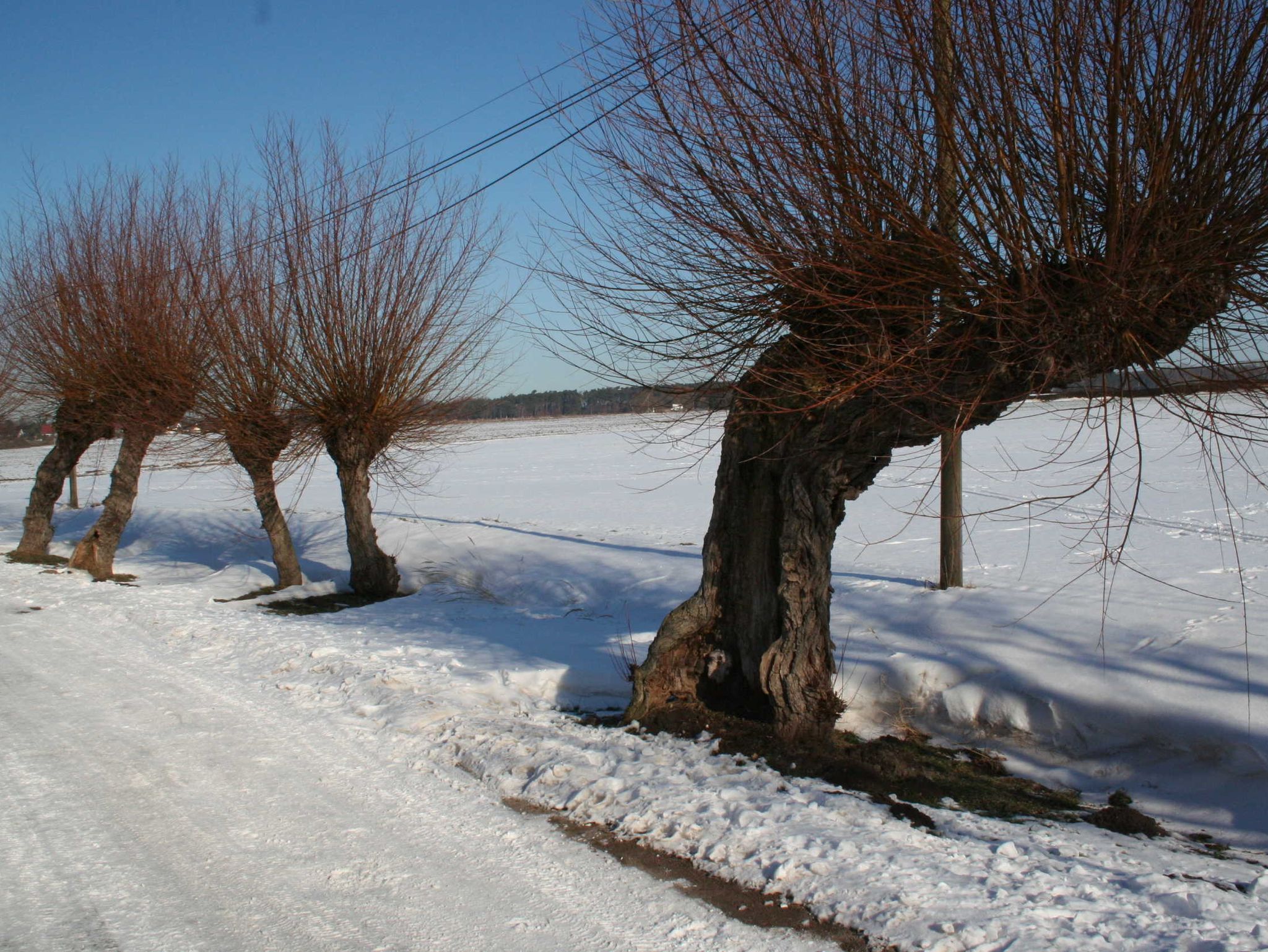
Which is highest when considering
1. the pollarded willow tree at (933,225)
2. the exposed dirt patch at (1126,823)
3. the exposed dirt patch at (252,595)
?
the pollarded willow tree at (933,225)

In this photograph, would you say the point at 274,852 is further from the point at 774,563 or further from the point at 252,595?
the point at 252,595

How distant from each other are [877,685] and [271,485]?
8.22 m

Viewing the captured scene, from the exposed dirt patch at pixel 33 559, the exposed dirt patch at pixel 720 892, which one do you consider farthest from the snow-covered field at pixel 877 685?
the exposed dirt patch at pixel 33 559

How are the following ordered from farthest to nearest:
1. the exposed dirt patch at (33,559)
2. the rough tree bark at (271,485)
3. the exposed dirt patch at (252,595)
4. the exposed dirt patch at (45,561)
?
the exposed dirt patch at (33,559) < the exposed dirt patch at (45,561) < the rough tree bark at (271,485) < the exposed dirt patch at (252,595)

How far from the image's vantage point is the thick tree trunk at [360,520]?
1112 cm

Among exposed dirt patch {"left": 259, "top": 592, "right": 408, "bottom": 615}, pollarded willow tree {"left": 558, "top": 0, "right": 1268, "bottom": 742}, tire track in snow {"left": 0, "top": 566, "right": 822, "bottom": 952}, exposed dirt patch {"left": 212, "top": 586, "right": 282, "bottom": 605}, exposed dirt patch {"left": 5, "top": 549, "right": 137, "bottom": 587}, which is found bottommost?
exposed dirt patch {"left": 259, "top": 592, "right": 408, "bottom": 615}

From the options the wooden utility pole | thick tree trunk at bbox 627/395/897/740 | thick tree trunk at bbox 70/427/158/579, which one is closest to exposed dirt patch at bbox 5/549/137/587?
thick tree trunk at bbox 70/427/158/579

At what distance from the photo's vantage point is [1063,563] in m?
10.3

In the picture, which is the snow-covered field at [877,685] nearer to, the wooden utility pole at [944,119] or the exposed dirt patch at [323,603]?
the exposed dirt patch at [323,603]

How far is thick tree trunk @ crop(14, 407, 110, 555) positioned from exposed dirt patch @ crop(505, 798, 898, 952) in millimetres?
12787

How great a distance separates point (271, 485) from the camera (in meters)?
11.7

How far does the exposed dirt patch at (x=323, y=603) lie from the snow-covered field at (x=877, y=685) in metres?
0.35

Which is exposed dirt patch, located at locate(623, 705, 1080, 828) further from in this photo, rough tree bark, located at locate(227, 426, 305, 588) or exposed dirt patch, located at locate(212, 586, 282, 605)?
rough tree bark, located at locate(227, 426, 305, 588)

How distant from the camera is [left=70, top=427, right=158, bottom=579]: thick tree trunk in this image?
12586 mm
